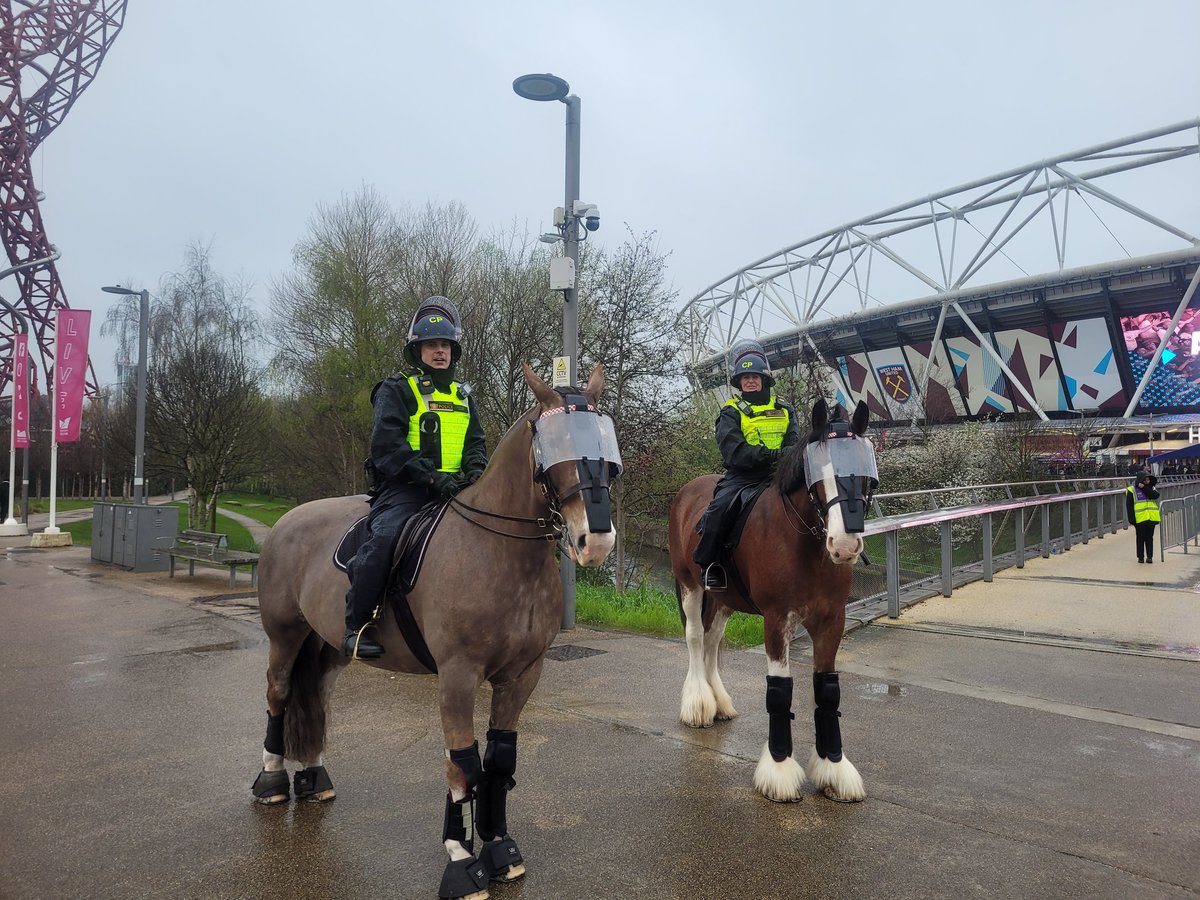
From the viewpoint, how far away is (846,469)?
424cm

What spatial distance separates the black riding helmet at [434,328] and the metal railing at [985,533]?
5.17 meters

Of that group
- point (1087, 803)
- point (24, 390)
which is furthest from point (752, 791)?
point (24, 390)

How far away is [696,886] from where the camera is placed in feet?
11.0

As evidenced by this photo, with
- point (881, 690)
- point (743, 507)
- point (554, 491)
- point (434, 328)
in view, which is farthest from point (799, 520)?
point (881, 690)

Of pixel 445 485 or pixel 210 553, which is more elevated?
pixel 445 485

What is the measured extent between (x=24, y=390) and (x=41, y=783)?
23336 mm

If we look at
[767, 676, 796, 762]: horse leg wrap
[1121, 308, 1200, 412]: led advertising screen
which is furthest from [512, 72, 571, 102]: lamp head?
[1121, 308, 1200, 412]: led advertising screen

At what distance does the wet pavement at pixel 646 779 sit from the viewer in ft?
11.3

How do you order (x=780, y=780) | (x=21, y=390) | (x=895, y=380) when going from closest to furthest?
(x=780, y=780), (x=21, y=390), (x=895, y=380)

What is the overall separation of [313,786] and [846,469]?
3.40 m

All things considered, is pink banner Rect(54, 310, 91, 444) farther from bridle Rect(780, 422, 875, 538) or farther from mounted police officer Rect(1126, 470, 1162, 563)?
mounted police officer Rect(1126, 470, 1162, 563)

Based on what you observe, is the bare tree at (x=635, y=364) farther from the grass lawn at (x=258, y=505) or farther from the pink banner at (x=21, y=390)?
the grass lawn at (x=258, y=505)

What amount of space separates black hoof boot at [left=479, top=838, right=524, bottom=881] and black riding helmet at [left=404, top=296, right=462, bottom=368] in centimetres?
229

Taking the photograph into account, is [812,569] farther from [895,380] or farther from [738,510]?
[895,380]
